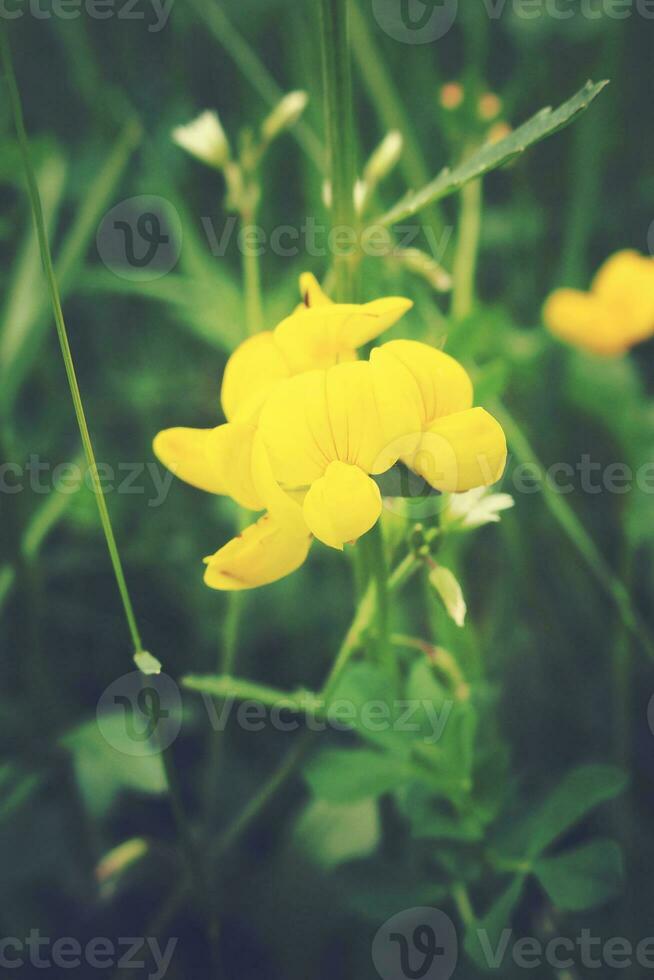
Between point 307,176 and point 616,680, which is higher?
point 307,176

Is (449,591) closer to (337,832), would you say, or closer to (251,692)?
(251,692)

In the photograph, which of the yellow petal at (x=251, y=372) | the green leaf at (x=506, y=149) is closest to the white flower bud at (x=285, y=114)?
the green leaf at (x=506, y=149)

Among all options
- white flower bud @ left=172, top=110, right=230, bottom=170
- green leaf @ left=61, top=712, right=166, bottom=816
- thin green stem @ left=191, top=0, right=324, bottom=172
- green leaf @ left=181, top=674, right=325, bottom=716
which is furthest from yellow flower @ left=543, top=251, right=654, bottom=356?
green leaf @ left=61, top=712, right=166, bottom=816

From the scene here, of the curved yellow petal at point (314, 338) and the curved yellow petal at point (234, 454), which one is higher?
the curved yellow petal at point (314, 338)

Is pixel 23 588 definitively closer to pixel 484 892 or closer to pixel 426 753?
pixel 426 753

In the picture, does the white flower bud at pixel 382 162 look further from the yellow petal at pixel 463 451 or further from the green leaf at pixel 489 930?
the green leaf at pixel 489 930

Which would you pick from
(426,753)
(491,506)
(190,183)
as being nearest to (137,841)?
(426,753)
